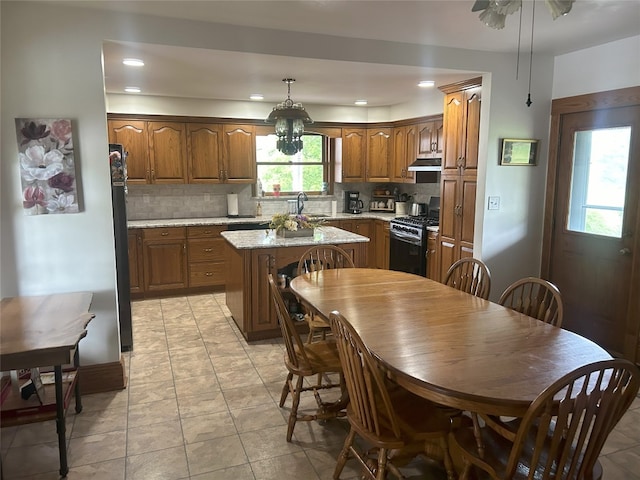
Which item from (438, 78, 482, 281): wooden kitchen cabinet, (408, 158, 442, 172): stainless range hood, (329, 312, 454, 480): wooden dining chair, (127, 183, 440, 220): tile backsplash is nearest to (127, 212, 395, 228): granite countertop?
(127, 183, 440, 220): tile backsplash

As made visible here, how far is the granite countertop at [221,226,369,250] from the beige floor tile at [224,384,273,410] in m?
1.15

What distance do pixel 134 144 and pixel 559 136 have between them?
4.46 meters

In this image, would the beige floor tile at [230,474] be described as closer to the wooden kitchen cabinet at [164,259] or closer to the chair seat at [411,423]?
the chair seat at [411,423]

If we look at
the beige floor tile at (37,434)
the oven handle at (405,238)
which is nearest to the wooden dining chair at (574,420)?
the beige floor tile at (37,434)

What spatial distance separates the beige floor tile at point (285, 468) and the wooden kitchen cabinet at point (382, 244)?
12.8 ft

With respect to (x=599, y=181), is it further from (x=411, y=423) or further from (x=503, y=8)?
(x=411, y=423)

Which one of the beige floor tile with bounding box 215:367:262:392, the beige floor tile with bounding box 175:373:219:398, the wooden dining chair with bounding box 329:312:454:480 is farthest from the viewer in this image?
the beige floor tile with bounding box 215:367:262:392

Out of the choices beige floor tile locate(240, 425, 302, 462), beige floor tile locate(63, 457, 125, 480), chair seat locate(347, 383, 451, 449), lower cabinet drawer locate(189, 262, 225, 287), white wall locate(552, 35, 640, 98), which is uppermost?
white wall locate(552, 35, 640, 98)

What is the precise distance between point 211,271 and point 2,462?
3340 mm

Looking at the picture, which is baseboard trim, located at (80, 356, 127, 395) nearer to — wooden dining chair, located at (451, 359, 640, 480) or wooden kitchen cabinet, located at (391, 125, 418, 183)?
wooden dining chair, located at (451, 359, 640, 480)

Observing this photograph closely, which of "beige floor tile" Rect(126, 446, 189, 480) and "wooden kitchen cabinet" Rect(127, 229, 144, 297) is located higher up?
"wooden kitchen cabinet" Rect(127, 229, 144, 297)

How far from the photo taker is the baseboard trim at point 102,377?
10.1 ft

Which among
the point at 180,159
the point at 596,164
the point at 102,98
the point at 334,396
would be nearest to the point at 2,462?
the point at 334,396

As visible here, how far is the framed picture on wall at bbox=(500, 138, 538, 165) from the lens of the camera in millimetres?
4008
